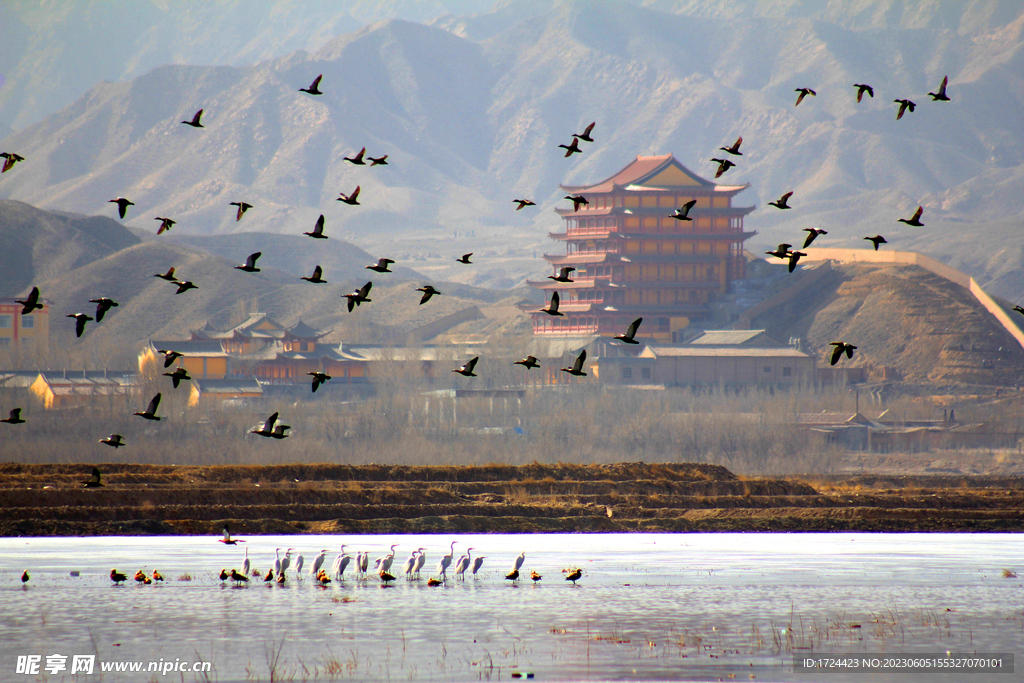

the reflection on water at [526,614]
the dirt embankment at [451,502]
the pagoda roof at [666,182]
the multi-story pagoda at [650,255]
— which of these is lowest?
the reflection on water at [526,614]

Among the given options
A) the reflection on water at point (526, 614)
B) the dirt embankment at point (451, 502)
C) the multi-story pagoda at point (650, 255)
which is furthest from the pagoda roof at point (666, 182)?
the reflection on water at point (526, 614)

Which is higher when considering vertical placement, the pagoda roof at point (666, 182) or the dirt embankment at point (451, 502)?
the pagoda roof at point (666, 182)

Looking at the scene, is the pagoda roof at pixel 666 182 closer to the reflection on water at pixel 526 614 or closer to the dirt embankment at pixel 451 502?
the dirt embankment at pixel 451 502

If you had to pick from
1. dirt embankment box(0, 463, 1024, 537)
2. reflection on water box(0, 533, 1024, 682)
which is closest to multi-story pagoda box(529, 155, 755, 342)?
dirt embankment box(0, 463, 1024, 537)

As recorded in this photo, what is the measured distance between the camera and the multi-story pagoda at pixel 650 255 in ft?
415

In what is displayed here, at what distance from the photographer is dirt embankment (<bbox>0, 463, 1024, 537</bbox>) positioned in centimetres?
5188

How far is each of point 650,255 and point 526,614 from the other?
3885 inches

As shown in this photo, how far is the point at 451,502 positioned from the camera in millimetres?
57531

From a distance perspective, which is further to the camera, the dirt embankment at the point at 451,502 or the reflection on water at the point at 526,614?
the dirt embankment at the point at 451,502

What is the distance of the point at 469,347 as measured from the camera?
125375 mm

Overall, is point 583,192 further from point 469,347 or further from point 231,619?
point 231,619

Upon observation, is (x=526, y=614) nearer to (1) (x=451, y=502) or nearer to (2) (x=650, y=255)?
(1) (x=451, y=502)

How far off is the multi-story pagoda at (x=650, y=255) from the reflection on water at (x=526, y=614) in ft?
271

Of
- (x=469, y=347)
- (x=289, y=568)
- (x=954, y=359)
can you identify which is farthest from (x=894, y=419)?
(x=289, y=568)
